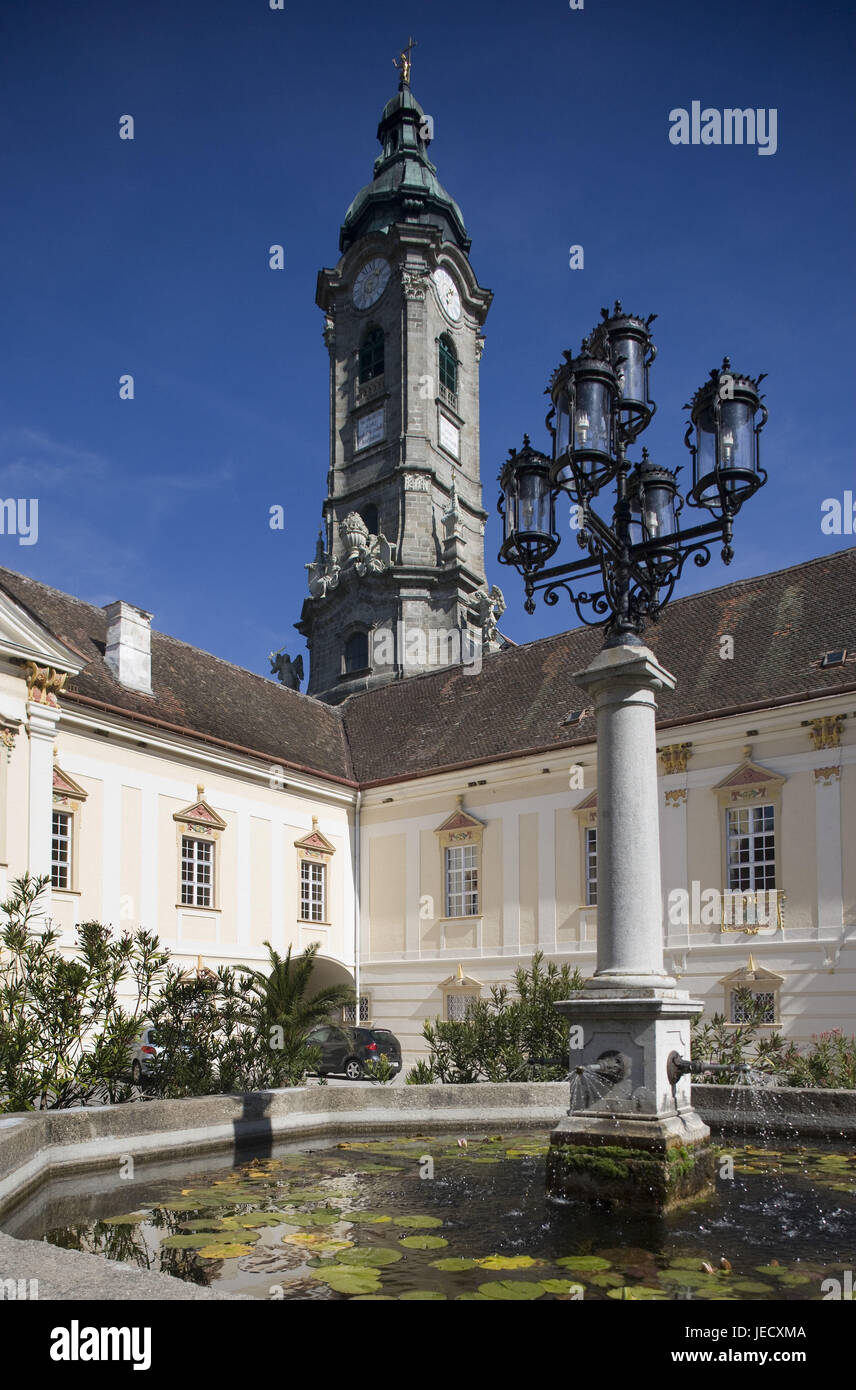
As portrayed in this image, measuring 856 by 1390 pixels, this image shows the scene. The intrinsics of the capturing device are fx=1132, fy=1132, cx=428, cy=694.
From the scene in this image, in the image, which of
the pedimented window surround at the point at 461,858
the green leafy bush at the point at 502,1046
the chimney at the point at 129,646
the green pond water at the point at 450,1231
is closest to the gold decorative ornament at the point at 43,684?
the chimney at the point at 129,646

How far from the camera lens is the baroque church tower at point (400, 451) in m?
51.3

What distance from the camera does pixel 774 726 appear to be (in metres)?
23.1

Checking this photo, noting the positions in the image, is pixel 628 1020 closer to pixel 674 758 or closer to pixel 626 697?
pixel 626 697

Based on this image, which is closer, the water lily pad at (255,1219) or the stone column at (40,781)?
the water lily pad at (255,1219)

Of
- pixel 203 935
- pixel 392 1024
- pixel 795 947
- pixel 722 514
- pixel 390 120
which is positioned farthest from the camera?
pixel 390 120

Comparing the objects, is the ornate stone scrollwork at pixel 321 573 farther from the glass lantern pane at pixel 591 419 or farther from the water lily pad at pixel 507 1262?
the water lily pad at pixel 507 1262

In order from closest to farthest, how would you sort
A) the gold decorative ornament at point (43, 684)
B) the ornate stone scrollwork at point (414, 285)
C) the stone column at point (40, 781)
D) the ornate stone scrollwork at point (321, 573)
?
the stone column at point (40, 781), the gold decorative ornament at point (43, 684), the ornate stone scrollwork at point (321, 573), the ornate stone scrollwork at point (414, 285)

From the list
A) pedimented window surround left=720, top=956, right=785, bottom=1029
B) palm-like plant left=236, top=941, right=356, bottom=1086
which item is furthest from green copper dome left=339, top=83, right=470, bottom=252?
palm-like plant left=236, top=941, right=356, bottom=1086

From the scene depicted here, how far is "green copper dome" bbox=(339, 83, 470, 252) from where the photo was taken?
58.8 metres

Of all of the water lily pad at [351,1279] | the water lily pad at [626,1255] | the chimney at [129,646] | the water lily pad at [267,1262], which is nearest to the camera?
the water lily pad at [351,1279]

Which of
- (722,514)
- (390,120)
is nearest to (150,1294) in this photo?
(722,514)

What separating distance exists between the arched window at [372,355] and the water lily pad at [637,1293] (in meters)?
54.0
